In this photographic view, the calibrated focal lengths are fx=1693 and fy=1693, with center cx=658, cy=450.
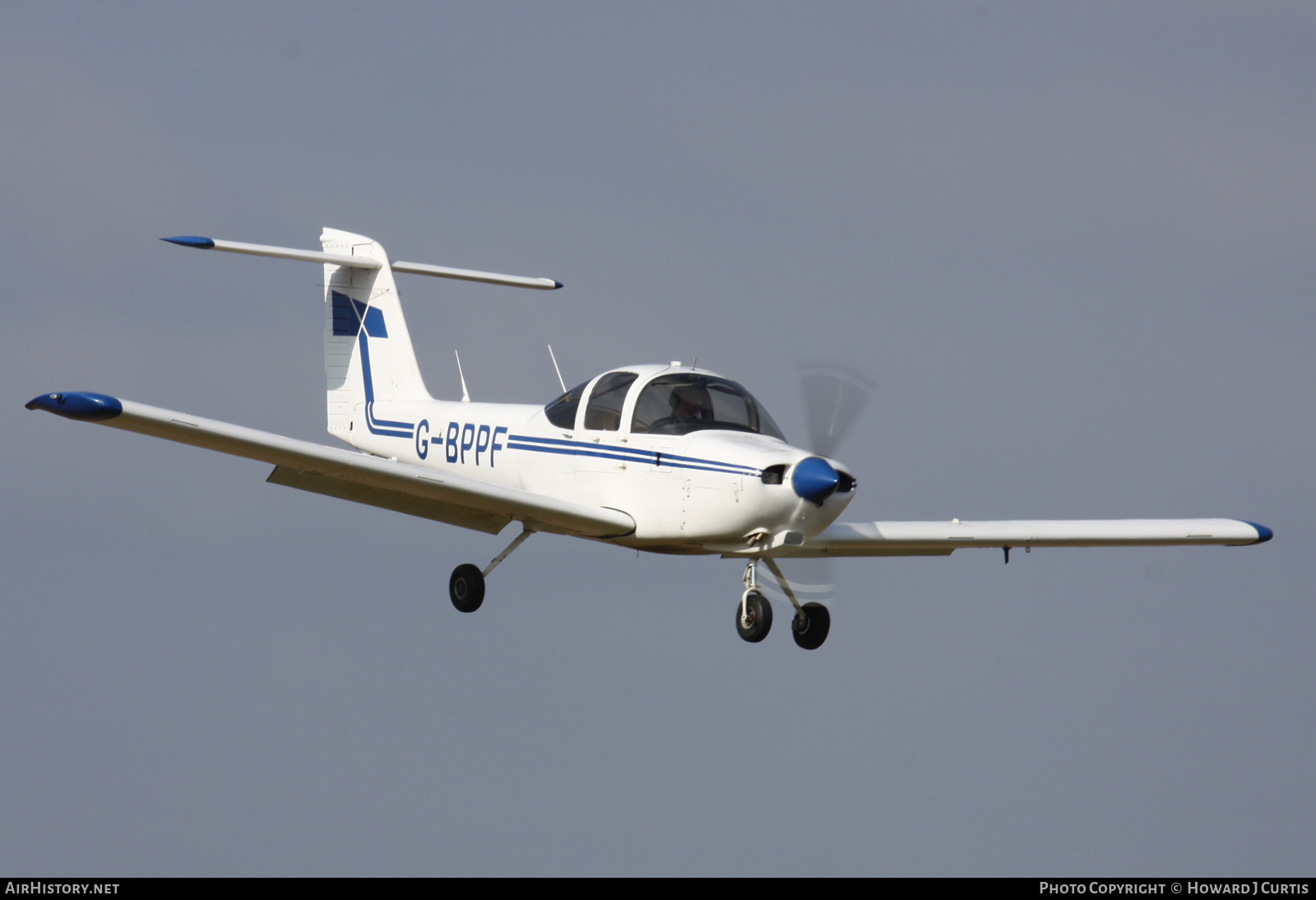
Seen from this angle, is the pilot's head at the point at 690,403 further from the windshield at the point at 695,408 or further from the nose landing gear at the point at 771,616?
the nose landing gear at the point at 771,616

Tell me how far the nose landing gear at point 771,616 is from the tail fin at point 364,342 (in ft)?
19.3

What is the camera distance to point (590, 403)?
663 inches

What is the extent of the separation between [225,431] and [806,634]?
19.6 feet

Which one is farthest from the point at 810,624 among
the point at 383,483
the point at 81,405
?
the point at 81,405

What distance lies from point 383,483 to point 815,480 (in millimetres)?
4107

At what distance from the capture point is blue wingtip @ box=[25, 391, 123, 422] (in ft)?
43.5

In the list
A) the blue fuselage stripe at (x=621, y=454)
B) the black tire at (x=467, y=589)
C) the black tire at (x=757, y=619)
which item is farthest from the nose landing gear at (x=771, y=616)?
the black tire at (x=467, y=589)

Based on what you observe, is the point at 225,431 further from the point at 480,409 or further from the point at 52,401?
the point at 480,409

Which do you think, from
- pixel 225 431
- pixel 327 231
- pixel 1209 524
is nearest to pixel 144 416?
pixel 225 431

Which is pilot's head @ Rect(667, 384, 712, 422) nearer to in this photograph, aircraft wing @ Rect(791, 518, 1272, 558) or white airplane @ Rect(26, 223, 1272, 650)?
white airplane @ Rect(26, 223, 1272, 650)

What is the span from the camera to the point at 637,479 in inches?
637

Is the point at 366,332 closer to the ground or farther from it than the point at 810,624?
farther from it

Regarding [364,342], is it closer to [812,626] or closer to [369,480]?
[369,480]

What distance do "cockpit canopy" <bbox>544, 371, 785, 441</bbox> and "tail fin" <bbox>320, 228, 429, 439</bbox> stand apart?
447 centimetres
